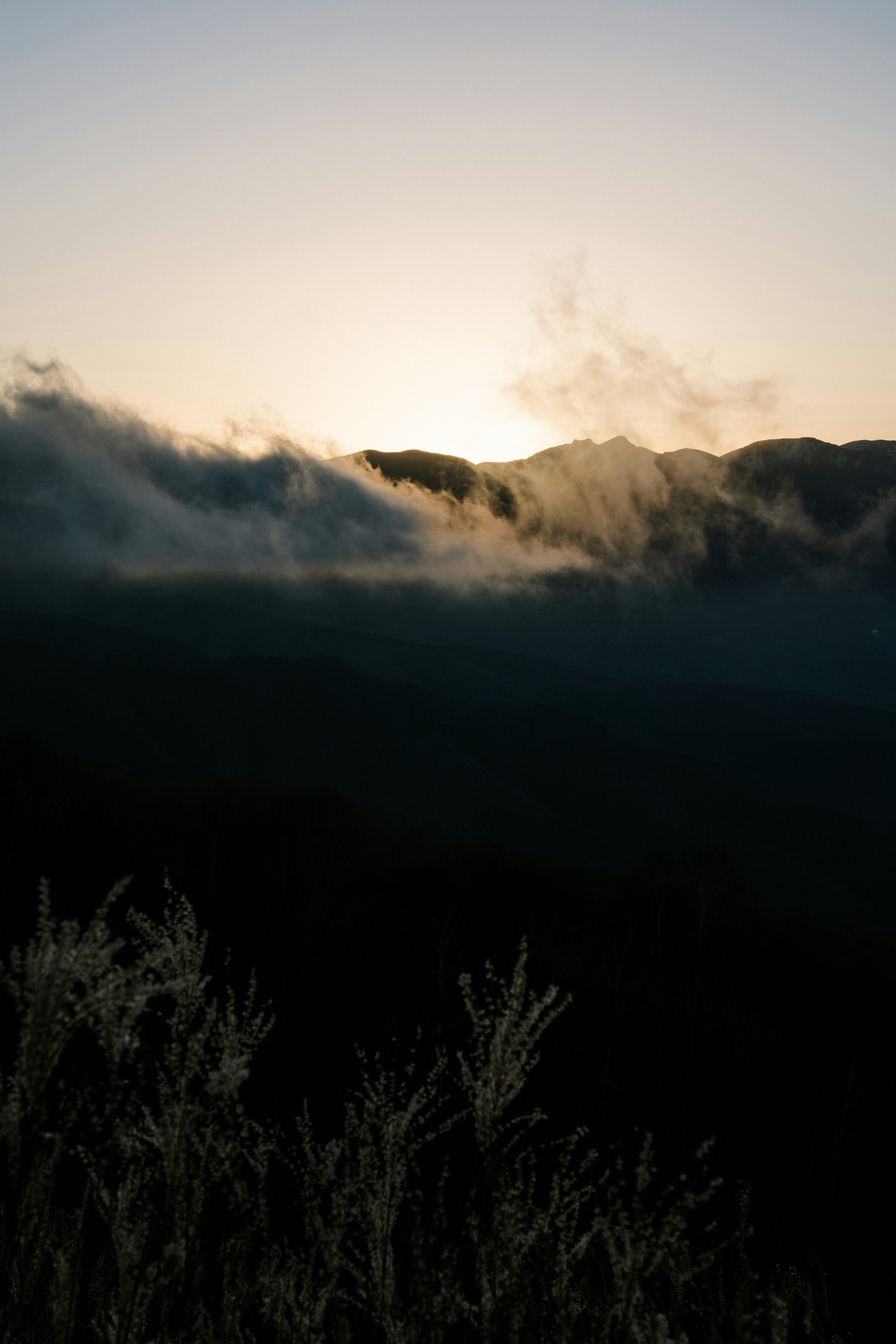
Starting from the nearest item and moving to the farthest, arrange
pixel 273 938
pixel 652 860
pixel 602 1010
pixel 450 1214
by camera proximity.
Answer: pixel 450 1214
pixel 273 938
pixel 602 1010
pixel 652 860

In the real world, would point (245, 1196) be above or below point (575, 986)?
above

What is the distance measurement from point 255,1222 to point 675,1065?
32.4 meters

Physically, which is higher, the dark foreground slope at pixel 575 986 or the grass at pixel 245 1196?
the grass at pixel 245 1196

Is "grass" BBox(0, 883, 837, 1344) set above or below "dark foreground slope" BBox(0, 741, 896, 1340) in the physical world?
above

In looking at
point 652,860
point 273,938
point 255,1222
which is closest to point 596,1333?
point 255,1222

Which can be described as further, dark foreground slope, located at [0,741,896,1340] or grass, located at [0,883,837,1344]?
dark foreground slope, located at [0,741,896,1340]

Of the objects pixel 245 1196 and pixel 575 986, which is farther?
pixel 575 986

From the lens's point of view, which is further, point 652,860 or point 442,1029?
point 652,860

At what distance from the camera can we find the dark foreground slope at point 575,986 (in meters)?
22.4

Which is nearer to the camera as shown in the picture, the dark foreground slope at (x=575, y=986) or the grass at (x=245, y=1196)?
the grass at (x=245, y=1196)

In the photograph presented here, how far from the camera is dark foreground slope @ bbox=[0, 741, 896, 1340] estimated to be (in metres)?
22.4

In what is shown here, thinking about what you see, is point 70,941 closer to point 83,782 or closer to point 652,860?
point 83,782

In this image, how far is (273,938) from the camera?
106ft

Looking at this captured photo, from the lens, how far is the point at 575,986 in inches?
1455
